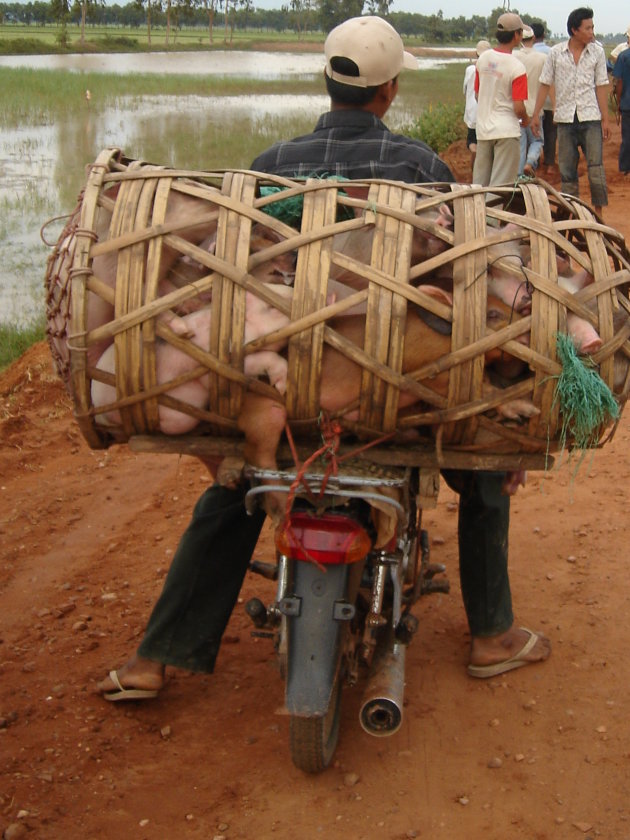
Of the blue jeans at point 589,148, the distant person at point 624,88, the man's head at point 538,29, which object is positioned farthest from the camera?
the man's head at point 538,29

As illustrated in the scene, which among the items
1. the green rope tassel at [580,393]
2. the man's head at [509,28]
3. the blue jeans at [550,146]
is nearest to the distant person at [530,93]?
the man's head at [509,28]

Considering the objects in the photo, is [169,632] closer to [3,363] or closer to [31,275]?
[3,363]

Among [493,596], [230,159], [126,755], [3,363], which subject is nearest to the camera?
[126,755]

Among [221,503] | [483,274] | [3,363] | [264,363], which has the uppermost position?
[483,274]

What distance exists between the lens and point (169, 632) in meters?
3.08

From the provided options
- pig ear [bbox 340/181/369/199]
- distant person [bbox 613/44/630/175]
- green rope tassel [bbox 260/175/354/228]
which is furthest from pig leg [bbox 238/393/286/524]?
distant person [bbox 613/44/630/175]

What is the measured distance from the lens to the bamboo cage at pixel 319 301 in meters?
2.20

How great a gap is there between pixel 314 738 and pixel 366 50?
1947mm

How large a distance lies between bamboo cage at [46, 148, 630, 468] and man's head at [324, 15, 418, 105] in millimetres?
753

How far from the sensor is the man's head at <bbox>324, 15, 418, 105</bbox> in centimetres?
294

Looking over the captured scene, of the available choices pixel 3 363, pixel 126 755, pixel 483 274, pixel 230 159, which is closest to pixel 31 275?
pixel 3 363

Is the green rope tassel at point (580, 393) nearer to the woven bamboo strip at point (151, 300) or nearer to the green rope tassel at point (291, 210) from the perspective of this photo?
the green rope tassel at point (291, 210)

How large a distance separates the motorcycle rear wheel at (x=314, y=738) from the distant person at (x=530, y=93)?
346 inches

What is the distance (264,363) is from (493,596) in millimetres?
1376
